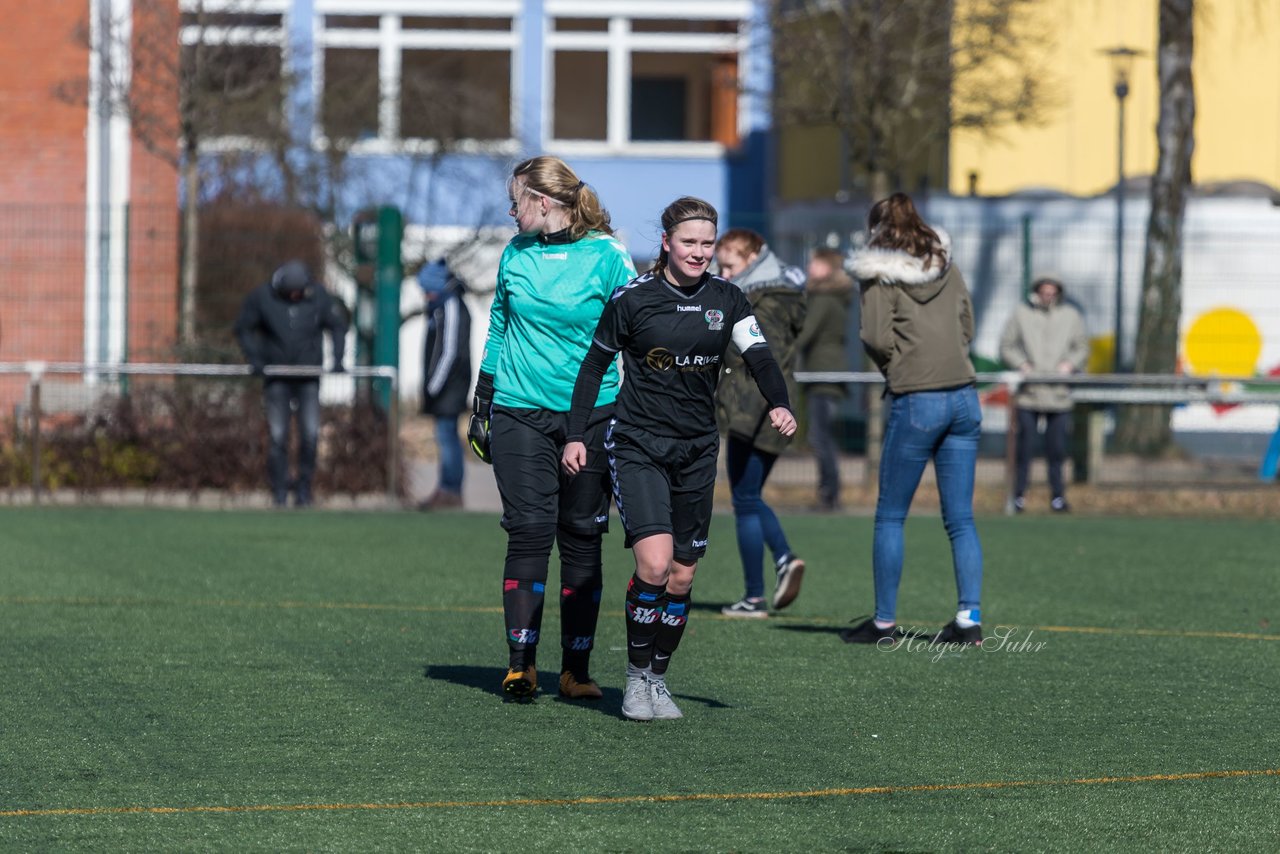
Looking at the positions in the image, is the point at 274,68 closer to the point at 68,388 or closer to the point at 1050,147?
the point at 68,388

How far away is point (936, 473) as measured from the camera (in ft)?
29.8

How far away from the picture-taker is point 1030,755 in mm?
6648

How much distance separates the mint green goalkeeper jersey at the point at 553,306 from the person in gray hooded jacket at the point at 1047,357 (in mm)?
9732

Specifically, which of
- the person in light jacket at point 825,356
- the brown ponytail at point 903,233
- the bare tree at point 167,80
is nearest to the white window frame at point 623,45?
the bare tree at point 167,80

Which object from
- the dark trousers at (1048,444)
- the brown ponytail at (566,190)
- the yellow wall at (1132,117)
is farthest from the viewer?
the yellow wall at (1132,117)

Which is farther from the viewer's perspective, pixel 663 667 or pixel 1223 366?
pixel 1223 366

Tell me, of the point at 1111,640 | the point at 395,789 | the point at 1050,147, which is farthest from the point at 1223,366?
the point at 395,789

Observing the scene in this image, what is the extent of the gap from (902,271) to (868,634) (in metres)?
1.54

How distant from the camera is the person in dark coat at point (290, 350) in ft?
52.3

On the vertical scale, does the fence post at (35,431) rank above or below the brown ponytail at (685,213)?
below

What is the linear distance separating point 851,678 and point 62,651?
312 cm

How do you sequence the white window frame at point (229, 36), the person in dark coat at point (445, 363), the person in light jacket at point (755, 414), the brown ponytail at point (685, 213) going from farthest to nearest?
the white window frame at point (229, 36), the person in dark coat at point (445, 363), the person in light jacket at point (755, 414), the brown ponytail at point (685, 213)

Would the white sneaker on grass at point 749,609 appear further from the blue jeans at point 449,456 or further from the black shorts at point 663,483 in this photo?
the blue jeans at point 449,456

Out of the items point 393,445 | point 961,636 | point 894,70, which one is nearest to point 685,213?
point 961,636
